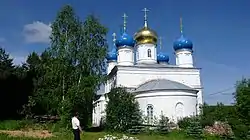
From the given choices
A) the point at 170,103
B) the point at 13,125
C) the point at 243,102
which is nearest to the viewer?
the point at 243,102

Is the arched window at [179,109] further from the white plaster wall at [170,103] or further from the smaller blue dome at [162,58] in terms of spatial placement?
the smaller blue dome at [162,58]

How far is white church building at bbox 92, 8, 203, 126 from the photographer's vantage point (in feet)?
102

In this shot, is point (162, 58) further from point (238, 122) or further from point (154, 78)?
point (238, 122)

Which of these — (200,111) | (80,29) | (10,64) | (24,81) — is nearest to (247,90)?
(200,111)

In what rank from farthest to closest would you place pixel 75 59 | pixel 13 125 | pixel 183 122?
pixel 183 122 → pixel 75 59 → pixel 13 125

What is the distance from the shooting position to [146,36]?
3972cm

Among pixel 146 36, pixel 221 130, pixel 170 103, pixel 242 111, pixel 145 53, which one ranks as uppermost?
pixel 146 36

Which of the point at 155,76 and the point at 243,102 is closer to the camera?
the point at 243,102

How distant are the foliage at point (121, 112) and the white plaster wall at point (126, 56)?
9.62 metres

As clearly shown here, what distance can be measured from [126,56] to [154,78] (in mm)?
4104

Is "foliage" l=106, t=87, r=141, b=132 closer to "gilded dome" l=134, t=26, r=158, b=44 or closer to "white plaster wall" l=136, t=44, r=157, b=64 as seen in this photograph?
"white plaster wall" l=136, t=44, r=157, b=64

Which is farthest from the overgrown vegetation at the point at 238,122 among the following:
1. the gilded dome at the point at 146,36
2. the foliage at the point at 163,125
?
the gilded dome at the point at 146,36

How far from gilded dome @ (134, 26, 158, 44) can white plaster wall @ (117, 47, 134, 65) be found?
7.40 feet

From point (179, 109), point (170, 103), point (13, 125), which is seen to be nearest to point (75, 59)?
point (13, 125)
